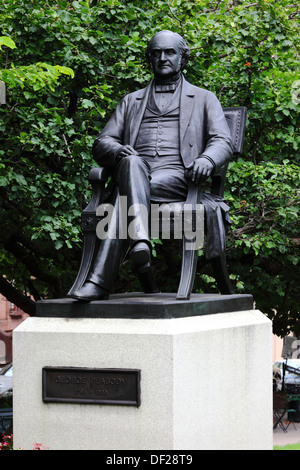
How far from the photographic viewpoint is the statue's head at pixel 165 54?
255 inches

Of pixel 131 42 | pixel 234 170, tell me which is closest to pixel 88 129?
pixel 131 42

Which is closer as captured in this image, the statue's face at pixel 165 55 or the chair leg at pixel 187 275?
the chair leg at pixel 187 275

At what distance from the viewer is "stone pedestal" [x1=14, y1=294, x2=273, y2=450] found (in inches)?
203

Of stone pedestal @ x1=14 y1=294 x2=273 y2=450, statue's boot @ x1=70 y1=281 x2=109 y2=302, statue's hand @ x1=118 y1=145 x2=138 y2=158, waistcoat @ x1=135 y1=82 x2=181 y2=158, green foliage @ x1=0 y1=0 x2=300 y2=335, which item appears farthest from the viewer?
green foliage @ x1=0 y1=0 x2=300 y2=335

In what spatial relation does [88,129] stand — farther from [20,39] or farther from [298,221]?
[298,221]

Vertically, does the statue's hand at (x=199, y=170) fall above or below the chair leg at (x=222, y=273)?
above

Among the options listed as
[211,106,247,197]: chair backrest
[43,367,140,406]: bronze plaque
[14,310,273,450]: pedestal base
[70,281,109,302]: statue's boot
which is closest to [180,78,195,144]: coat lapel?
[211,106,247,197]: chair backrest

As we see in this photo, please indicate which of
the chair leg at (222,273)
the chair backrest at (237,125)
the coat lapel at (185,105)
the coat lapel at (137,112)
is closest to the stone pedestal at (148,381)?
the chair leg at (222,273)

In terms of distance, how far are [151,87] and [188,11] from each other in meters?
3.55

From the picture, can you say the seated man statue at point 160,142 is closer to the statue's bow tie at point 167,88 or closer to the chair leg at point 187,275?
the statue's bow tie at point 167,88

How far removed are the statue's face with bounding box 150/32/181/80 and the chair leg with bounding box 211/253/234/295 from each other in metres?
1.52

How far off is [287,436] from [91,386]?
1181 cm

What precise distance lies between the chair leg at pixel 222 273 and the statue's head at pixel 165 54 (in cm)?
152

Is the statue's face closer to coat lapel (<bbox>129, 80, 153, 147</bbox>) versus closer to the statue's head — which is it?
the statue's head
